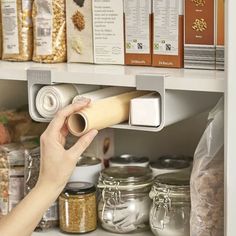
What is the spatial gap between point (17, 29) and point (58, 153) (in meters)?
0.42

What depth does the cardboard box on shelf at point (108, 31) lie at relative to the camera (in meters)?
1.41

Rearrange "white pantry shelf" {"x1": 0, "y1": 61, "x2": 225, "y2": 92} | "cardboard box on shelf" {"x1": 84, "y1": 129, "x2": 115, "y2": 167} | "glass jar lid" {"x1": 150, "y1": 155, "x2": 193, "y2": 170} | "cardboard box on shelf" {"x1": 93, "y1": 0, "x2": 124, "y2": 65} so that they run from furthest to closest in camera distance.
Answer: "cardboard box on shelf" {"x1": 84, "y1": 129, "x2": 115, "y2": 167} < "glass jar lid" {"x1": 150, "y1": 155, "x2": 193, "y2": 170} < "cardboard box on shelf" {"x1": 93, "y1": 0, "x2": 124, "y2": 65} < "white pantry shelf" {"x1": 0, "y1": 61, "x2": 225, "y2": 92}

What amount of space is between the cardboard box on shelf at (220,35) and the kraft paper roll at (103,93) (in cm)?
21

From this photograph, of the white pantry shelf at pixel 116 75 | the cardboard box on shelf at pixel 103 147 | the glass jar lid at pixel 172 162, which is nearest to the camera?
the white pantry shelf at pixel 116 75

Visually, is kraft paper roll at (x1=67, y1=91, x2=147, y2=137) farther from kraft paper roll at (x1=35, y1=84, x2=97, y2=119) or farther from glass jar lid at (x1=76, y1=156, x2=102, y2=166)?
glass jar lid at (x1=76, y1=156, x2=102, y2=166)

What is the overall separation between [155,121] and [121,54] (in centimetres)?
22

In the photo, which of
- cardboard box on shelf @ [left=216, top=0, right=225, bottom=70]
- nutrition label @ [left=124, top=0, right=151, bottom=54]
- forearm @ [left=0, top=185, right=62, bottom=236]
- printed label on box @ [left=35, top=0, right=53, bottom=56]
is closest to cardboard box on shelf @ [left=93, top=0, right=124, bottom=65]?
nutrition label @ [left=124, top=0, right=151, bottom=54]

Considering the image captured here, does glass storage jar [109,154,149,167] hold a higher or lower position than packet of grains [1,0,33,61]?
lower

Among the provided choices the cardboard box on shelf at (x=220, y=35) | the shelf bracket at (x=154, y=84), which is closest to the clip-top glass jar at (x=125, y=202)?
the shelf bracket at (x=154, y=84)

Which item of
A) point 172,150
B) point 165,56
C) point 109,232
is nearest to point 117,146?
point 172,150

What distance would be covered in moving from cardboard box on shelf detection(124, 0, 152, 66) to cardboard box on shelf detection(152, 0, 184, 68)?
2cm

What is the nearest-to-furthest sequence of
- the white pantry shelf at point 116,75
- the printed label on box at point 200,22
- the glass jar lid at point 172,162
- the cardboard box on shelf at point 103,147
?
the white pantry shelf at point 116,75, the printed label on box at point 200,22, the glass jar lid at point 172,162, the cardboard box on shelf at point 103,147

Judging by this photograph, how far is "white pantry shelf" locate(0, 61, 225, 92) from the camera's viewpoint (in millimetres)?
1195

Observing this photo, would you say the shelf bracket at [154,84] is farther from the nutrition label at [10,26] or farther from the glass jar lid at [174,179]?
the nutrition label at [10,26]
